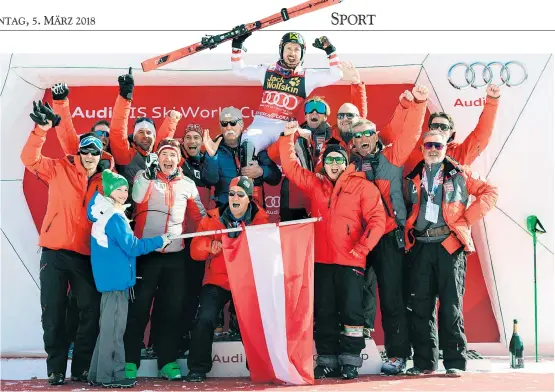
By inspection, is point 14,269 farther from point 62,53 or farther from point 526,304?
point 526,304

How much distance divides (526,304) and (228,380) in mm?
2628

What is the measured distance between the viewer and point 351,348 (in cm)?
755

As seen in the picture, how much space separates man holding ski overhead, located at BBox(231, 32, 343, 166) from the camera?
810 cm

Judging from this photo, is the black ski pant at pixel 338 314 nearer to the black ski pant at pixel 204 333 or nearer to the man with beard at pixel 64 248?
the black ski pant at pixel 204 333

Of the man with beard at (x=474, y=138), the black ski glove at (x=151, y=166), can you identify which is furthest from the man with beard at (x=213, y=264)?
the man with beard at (x=474, y=138)

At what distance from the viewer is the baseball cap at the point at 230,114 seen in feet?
26.4

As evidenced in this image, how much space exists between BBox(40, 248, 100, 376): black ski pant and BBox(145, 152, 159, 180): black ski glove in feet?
2.63

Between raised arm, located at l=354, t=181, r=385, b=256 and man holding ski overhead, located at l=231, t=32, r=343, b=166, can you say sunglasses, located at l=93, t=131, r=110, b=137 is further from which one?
A: raised arm, located at l=354, t=181, r=385, b=256

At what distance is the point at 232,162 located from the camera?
8031 mm

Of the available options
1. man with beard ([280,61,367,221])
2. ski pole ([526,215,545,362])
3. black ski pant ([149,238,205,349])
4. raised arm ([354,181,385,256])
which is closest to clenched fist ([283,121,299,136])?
man with beard ([280,61,367,221])

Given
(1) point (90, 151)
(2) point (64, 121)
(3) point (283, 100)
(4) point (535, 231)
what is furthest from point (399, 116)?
(2) point (64, 121)

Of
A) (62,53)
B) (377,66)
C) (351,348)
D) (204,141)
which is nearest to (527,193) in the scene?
(377,66)

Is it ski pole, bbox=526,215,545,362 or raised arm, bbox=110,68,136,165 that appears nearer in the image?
raised arm, bbox=110,68,136,165

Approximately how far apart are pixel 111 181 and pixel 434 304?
8.61 ft
